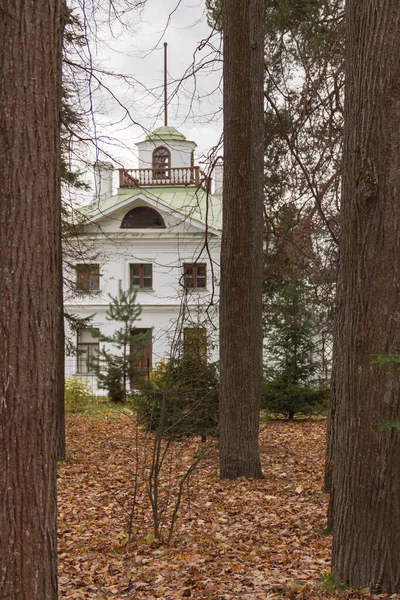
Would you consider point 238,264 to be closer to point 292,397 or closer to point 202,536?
point 202,536

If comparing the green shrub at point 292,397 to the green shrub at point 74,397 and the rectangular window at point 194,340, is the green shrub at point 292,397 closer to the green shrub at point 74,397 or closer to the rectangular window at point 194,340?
the rectangular window at point 194,340

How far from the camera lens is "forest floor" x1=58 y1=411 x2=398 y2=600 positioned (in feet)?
19.7

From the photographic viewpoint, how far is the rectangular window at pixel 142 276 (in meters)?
37.3

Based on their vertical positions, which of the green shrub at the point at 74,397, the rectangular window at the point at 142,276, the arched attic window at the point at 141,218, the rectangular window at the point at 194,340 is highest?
the arched attic window at the point at 141,218

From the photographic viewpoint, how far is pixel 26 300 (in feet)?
11.9

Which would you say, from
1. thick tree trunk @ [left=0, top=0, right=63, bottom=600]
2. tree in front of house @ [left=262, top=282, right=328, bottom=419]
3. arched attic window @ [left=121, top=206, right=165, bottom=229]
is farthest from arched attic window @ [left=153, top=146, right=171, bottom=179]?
thick tree trunk @ [left=0, top=0, right=63, bottom=600]

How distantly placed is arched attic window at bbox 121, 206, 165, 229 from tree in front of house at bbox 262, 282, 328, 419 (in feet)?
67.3

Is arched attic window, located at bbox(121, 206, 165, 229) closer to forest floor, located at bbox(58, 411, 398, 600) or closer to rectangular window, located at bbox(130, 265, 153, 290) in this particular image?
rectangular window, located at bbox(130, 265, 153, 290)

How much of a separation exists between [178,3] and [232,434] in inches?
230

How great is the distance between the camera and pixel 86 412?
2247cm

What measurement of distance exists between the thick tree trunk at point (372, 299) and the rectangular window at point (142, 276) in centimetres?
3234

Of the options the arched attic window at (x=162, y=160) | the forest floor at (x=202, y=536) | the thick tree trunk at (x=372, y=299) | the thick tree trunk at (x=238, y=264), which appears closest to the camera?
the thick tree trunk at (x=372, y=299)

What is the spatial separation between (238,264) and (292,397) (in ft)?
25.9

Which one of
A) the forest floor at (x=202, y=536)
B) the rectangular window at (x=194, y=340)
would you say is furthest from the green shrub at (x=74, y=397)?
the rectangular window at (x=194, y=340)
